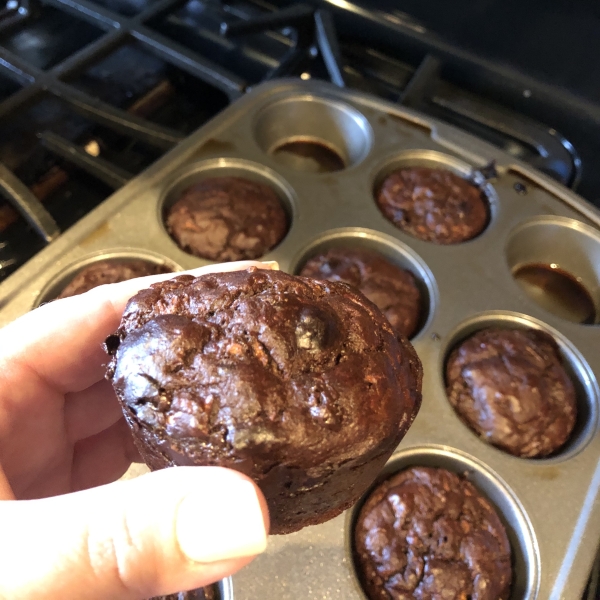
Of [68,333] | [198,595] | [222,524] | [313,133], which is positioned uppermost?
[222,524]

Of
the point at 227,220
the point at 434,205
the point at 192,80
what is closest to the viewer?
the point at 227,220

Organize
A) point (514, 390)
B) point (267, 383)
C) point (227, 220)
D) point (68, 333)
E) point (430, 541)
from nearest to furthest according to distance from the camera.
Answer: point (267, 383) → point (68, 333) → point (430, 541) → point (514, 390) → point (227, 220)

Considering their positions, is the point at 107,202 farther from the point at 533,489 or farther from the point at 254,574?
the point at 533,489

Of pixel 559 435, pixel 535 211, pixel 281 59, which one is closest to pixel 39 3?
pixel 281 59

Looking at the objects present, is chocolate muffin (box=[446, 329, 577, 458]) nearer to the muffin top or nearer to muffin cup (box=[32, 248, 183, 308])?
the muffin top

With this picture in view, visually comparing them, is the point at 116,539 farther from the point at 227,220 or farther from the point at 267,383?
the point at 227,220

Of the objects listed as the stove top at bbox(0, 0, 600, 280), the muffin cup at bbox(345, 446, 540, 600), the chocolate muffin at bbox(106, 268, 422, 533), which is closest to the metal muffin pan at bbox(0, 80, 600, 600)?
the muffin cup at bbox(345, 446, 540, 600)

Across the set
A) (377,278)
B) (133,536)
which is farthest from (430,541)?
(133,536)
